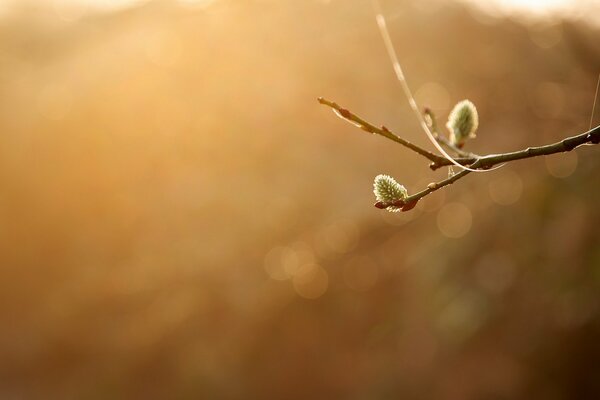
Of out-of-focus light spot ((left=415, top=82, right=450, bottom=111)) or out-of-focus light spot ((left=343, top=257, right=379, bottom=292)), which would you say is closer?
out-of-focus light spot ((left=343, top=257, right=379, bottom=292))

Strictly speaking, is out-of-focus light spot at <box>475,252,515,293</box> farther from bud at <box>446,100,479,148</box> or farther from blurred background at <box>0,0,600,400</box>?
bud at <box>446,100,479,148</box>

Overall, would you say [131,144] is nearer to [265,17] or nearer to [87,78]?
[87,78]

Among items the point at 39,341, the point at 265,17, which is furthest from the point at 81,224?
the point at 265,17

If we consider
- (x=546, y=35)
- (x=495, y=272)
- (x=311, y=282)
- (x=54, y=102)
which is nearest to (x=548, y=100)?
(x=546, y=35)

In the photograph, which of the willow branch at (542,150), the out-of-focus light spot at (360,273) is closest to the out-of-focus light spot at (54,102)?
the out-of-focus light spot at (360,273)

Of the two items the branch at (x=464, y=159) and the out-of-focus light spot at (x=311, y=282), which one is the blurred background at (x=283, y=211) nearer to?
the out-of-focus light spot at (x=311, y=282)

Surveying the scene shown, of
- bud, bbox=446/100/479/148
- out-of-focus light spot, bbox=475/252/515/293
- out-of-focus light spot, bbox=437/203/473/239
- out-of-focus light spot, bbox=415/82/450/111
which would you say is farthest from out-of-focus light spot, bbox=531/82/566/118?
bud, bbox=446/100/479/148
